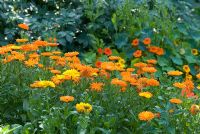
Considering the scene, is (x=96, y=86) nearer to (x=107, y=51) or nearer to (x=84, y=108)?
(x=84, y=108)

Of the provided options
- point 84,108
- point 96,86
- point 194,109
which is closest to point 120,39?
point 96,86

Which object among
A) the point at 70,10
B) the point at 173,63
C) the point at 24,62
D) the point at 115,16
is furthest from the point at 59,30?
the point at 24,62

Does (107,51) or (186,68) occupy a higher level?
(107,51)

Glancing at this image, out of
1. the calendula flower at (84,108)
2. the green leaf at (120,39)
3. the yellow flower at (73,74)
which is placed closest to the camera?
the calendula flower at (84,108)

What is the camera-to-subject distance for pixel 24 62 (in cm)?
339

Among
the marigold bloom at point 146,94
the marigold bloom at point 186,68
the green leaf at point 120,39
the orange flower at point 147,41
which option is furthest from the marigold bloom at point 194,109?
the green leaf at point 120,39

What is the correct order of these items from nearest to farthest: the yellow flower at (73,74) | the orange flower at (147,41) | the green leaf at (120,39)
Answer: the yellow flower at (73,74) → the orange flower at (147,41) → the green leaf at (120,39)

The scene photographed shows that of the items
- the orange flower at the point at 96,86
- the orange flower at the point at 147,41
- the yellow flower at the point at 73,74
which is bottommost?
the orange flower at the point at 147,41

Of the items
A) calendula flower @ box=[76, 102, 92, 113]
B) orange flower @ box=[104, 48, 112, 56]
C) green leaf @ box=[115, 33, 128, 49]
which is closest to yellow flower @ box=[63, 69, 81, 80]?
calendula flower @ box=[76, 102, 92, 113]

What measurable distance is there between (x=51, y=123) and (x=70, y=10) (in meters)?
2.76

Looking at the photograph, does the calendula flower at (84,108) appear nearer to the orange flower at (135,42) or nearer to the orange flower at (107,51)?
the orange flower at (107,51)

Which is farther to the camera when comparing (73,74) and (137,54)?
(137,54)

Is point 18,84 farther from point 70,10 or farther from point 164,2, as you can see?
point 164,2

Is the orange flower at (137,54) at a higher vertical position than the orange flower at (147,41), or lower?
lower
